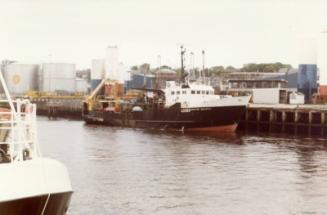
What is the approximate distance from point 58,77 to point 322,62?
229 ft

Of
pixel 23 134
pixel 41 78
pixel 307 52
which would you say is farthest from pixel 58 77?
pixel 23 134

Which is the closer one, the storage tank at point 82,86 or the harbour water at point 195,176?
the harbour water at point 195,176

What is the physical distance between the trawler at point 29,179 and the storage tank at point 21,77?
4229 inches

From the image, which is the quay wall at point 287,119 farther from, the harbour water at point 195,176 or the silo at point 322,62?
the harbour water at point 195,176

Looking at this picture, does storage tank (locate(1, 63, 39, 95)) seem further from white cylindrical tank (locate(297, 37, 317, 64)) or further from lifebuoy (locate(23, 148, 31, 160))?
lifebuoy (locate(23, 148, 31, 160))

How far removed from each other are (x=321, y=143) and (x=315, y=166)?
543 inches

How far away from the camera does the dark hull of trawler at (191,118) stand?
5256cm

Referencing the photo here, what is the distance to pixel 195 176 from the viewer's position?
79.5 ft

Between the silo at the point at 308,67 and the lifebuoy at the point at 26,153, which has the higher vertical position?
the silo at the point at 308,67

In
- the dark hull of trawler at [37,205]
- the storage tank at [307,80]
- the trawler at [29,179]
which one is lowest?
the dark hull of trawler at [37,205]

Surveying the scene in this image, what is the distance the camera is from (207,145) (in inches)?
1544

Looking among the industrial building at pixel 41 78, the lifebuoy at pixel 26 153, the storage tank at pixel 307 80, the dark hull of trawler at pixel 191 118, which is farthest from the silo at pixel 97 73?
the lifebuoy at pixel 26 153

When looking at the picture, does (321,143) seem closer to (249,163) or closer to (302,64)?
(249,163)

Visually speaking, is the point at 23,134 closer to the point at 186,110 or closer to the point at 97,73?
the point at 186,110
